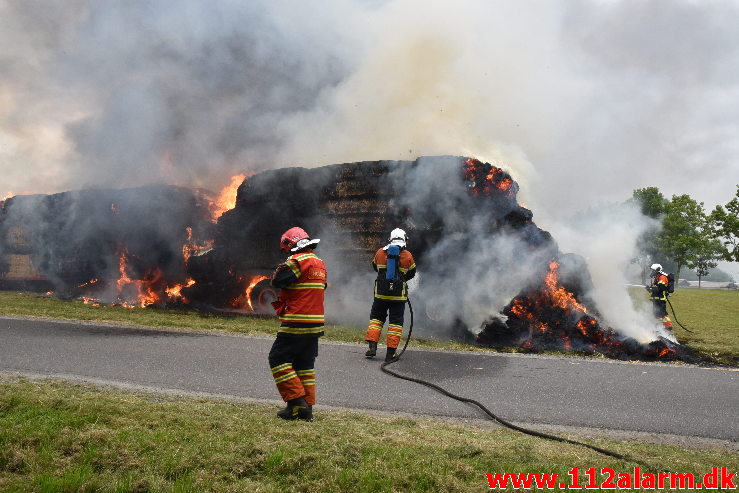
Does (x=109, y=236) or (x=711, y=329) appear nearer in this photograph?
(x=711, y=329)

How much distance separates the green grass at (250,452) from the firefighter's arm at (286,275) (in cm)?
111

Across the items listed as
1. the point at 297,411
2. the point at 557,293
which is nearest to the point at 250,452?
the point at 297,411

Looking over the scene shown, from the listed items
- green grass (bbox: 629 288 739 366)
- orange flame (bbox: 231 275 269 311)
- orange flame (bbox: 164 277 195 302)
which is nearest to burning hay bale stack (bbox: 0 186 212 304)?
orange flame (bbox: 164 277 195 302)

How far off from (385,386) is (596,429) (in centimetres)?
226

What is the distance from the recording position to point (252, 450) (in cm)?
348

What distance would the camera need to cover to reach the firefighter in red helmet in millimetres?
4637

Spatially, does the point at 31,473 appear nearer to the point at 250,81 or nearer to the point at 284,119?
the point at 284,119

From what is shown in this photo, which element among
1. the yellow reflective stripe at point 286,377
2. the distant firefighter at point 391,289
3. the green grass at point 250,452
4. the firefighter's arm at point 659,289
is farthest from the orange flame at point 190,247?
the firefighter's arm at point 659,289

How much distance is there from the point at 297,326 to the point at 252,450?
1.42 m

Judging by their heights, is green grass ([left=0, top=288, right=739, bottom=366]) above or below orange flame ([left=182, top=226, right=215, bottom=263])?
below

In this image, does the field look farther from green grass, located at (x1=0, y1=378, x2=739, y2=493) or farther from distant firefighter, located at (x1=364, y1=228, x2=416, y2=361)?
distant firefighter, located at (x1=364, y1=228, x2=416, y2=361)

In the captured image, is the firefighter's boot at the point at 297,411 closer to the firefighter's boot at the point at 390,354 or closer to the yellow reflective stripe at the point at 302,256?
the yellow reflective stripe at the point at 302,256

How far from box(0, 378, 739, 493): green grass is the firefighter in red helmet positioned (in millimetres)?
254

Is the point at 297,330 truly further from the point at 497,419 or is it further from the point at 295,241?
the point at 497,419
